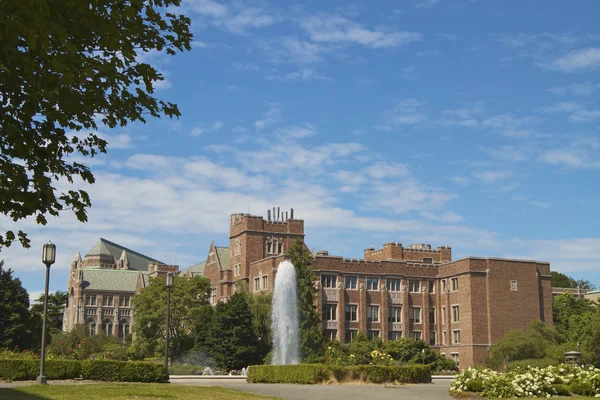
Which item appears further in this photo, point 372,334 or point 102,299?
point 102,299

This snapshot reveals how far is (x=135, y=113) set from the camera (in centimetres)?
1164

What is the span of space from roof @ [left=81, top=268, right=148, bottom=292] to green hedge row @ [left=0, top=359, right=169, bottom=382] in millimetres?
106513

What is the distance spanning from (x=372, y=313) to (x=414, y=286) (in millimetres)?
5863

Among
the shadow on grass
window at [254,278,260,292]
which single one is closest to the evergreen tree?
window at [254,278,260,292]

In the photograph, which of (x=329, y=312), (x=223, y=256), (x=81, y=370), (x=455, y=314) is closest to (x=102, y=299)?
(x=223, y=256)

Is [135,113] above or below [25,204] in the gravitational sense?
above

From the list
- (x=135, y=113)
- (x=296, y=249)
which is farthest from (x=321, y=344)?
(x=135, y=113)

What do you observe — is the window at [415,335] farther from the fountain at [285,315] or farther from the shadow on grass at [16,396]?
the shadow on grass at [16,396]

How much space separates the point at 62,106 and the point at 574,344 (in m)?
55.3

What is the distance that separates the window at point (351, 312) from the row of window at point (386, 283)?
6.07 ft

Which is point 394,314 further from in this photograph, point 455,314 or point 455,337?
point 455,337

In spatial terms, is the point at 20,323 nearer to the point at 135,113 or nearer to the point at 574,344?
the point at 574,344

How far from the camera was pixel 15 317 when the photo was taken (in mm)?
63406

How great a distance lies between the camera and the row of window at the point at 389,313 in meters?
69.3
